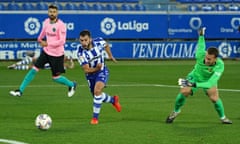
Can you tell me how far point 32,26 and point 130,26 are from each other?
590 centimetres

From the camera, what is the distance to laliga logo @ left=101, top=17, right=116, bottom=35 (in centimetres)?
3619

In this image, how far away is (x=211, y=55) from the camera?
38.6ft

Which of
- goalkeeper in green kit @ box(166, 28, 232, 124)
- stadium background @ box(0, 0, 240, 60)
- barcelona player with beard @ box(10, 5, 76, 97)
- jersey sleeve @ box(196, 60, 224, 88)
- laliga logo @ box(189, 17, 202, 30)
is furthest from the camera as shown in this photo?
laliga logo @ box(189, 17, 202, 30)

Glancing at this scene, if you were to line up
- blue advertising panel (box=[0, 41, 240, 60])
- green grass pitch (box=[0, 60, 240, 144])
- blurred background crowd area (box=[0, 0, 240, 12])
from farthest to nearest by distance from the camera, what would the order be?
1. blurred background crowd area (box=[0, 0, 240, 12])
2. blue advertising panel (box=[0, 41, 240, 60])
3. green grass pitch (box=[0, 60, 240, 144])

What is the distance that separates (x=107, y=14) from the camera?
36.3m

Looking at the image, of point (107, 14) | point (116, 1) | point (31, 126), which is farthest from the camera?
point (116, 1)

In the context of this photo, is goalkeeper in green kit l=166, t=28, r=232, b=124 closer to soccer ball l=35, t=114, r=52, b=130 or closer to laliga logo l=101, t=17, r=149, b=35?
soccer ball l=35, t=114, r=52, b=130

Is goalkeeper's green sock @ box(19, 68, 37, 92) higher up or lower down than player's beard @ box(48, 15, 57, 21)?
lower down

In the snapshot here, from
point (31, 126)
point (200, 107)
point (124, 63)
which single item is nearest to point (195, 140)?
point (31, 126)

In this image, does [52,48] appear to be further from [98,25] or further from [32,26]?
[98,25]

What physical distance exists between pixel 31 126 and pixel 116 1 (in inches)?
1122

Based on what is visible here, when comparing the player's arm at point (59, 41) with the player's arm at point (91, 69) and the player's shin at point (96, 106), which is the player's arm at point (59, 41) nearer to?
the player's arm at point (91, 69)

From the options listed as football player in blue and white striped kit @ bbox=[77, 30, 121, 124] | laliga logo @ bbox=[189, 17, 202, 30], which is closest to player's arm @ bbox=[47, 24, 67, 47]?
football player in blue and white striped kit @ bbox=[77, 30, 121, 124]

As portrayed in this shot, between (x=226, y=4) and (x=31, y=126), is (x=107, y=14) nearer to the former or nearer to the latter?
(x=226, y=4)
